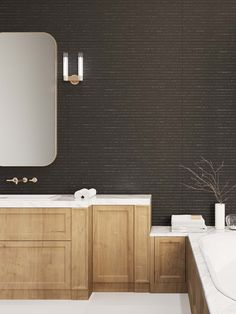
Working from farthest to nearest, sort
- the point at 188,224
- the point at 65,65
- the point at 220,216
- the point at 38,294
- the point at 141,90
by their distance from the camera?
the point at 141,90, the point at 65,65, the point at 220,216, the point at 188,224, the point at 38,294

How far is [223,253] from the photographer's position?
408cm

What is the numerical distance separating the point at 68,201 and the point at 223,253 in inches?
49.4

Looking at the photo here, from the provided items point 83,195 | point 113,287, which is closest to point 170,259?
point 113,287

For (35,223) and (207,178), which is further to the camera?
(207,178)

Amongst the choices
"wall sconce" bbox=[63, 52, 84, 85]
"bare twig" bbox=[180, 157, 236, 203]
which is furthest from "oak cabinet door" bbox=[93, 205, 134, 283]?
"wall sconce" bbox=[63, 52, 84, 85]

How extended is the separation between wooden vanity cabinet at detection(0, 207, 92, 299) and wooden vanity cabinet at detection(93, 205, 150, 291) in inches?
9.0

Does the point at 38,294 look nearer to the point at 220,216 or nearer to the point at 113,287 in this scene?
the point at 113,287

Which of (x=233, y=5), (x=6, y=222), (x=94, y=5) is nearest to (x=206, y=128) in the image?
(x=233, y=5)

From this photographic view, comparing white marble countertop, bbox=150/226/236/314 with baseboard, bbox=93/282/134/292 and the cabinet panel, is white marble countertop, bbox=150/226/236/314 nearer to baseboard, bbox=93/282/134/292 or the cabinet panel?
the cabinet panel

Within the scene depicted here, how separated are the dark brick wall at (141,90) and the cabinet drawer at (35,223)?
710mm

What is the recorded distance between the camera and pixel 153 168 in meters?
4.80

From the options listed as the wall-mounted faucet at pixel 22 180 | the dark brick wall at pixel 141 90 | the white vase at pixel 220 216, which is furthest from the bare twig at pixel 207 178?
the wall-mounted faucet at pixel 22 180

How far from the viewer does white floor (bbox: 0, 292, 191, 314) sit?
3.92 metres

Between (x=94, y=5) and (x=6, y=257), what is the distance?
7.63 ft
